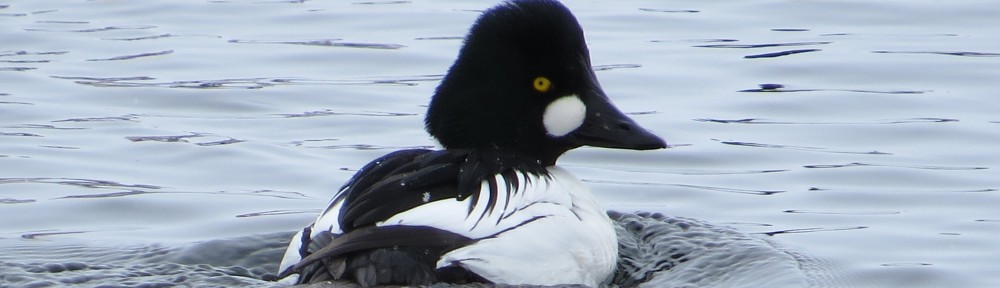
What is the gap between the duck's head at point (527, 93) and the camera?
22.5ft

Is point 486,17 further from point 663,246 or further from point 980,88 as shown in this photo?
point 980,88

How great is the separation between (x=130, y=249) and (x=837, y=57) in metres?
5.77

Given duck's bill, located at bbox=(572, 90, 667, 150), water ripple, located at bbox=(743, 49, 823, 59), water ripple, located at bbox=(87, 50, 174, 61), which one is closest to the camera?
duck's bill, located at bbox=(572, 90, 667, 150)

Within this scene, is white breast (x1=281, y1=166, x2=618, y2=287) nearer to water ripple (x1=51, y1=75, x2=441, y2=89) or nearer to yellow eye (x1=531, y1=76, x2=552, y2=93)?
yellow eye (x1=531, y1=76, x2=552, y2=93)

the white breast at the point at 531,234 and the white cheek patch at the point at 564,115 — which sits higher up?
the white cheek patch at the point at 564,115

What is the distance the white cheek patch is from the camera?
7102 millimetres

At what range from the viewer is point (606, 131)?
284 inches

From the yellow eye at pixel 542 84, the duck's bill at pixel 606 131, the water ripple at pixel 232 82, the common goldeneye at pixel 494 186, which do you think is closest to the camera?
the common goldeneye at pixel 494 186

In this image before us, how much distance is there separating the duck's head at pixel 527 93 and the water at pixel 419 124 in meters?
0.90

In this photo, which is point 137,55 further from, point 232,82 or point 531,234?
point 531,234

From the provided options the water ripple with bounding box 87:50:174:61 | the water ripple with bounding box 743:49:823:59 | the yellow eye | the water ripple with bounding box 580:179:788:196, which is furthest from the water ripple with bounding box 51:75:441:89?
the yellow eye

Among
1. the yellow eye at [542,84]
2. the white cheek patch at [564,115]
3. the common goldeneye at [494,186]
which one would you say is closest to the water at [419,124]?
the common goldeneye at [494,186]

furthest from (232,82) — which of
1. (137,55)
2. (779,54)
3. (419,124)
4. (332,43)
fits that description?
(779,54)

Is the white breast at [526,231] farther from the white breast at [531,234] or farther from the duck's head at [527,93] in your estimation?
the duck's head at [527,93]
